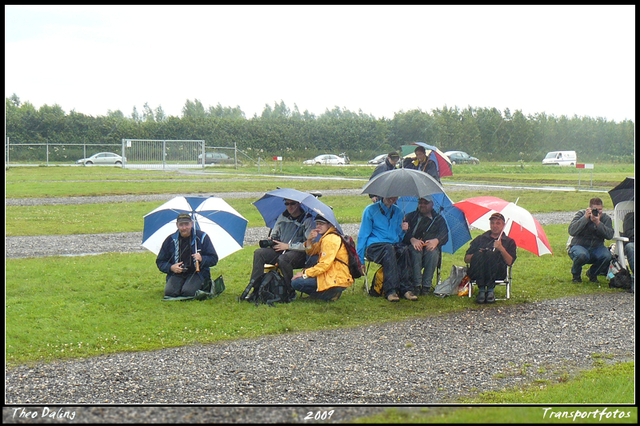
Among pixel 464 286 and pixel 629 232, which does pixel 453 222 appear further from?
pixel 629 232

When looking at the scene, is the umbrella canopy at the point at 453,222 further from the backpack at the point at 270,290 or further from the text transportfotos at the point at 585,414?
the text transportfotos at the point at 585,414

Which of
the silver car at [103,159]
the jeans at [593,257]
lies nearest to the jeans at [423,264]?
the jeans at [593,257]

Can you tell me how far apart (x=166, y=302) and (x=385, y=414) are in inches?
177

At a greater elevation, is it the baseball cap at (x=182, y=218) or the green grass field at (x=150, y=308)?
the baseball cap at (x=182, y=218)

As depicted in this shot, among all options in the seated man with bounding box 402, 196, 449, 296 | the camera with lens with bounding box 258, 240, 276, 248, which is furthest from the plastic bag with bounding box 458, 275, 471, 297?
the camera with lens with bounding box 258, 240, 276, 248

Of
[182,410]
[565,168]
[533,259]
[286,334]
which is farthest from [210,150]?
[182,410]

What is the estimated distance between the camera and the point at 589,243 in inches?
337

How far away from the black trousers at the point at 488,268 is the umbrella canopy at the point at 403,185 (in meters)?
0.95

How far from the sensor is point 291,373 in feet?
16.2

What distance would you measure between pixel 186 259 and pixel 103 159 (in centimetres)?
4095

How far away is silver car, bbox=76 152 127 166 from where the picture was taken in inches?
1749

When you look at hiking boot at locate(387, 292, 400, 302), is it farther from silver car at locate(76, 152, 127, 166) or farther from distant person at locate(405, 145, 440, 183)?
silver car at locate(76, 152, 127, 166)

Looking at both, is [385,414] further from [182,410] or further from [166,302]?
[166,302]

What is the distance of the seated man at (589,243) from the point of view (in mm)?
8305
